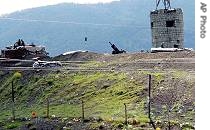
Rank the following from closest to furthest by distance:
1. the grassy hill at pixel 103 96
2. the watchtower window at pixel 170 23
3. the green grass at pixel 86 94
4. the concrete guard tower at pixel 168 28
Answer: the grassy hill at pixel 103 96 → the green grass at pixel 86 94 → the concrete guard tower at pixel 168 28 → the watchtower window at pixel 170 23

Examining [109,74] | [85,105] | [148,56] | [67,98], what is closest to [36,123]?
[85,105]

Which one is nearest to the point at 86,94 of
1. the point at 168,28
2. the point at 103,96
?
the point at 103,96

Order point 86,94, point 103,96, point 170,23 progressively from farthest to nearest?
point 170,23 → point 86,94 → point 103,96

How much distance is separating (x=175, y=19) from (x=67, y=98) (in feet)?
132

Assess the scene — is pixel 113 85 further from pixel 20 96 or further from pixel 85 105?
pixel 20 96

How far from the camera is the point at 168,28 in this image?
7744cm

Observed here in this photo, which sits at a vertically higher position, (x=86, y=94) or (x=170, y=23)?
(x=170, y=23)

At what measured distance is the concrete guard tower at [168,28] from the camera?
78.1m

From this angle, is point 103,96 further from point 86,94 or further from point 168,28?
point 168,28

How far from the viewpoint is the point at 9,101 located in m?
48.4

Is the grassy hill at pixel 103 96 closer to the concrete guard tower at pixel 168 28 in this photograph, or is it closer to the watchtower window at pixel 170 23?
the concrete guard tower at pixel 168 28

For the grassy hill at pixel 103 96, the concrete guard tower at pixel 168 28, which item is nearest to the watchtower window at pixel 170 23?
the concrete guard tower at pixel 168 28

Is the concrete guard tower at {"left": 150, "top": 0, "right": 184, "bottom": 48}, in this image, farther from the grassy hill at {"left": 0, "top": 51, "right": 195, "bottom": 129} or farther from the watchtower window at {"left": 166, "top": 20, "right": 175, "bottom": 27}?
the grassy hill at {"left": 0, "top": 51, "right": 195, "bottom": 129}
